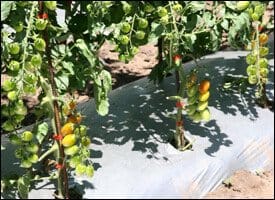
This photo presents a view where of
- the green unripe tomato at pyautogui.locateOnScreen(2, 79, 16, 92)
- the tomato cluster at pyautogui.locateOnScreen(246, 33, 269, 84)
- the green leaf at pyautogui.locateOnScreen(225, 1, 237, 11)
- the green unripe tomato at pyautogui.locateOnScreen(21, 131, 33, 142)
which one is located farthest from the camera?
the tomato cluster at pyautogui.locateOnScreen(246, 33, 269, 84)

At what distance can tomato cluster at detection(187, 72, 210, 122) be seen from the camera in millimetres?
2305

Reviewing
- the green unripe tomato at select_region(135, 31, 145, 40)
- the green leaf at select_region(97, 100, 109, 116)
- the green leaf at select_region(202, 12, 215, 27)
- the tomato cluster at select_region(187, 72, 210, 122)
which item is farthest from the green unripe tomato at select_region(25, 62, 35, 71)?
the green leaf at select_region(202, 12, 215, 27)

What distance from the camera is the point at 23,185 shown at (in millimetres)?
1995

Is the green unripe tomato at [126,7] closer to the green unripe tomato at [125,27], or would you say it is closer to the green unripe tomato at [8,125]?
the green unripe tomato at [125,27]

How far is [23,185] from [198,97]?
822 millimetres

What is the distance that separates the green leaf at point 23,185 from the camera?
1.99 metres

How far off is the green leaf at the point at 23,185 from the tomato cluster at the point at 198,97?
0.76 m

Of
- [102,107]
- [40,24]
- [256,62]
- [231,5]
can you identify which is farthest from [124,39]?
[256,62]

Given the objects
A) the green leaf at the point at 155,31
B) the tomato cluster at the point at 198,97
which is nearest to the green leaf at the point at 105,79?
the green leaf at the point at 155,31

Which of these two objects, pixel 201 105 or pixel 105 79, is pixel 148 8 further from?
pixel 201 105

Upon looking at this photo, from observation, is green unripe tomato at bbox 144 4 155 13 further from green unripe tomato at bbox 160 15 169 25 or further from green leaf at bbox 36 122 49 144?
green leaf at bbox 36 122 49 144

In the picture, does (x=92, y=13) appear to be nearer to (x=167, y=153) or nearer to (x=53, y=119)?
(x=53, y=119)

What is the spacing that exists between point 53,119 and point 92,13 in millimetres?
406

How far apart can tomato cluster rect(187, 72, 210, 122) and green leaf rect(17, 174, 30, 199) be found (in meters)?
0.76
